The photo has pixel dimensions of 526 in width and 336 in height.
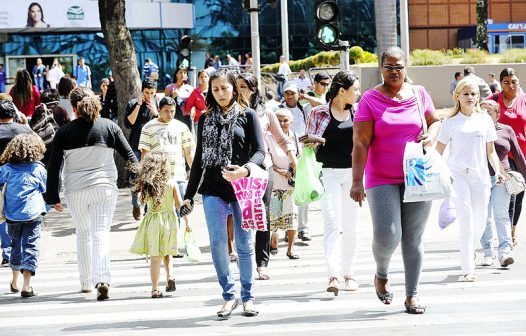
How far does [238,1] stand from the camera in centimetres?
5975

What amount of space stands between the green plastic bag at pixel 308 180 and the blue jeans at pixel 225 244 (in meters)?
1.84

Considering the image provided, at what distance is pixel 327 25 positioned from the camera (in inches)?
632

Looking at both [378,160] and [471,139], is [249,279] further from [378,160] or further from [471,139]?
[471,139]

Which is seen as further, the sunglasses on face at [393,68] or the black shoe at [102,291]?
the black shoe at [102,291]

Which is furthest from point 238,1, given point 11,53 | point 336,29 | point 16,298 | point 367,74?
point 16,298

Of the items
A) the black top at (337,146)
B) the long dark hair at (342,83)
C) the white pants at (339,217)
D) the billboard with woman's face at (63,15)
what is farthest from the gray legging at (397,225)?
the billboard with woman's face at (63,15)

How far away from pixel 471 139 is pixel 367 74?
22637 millimetres

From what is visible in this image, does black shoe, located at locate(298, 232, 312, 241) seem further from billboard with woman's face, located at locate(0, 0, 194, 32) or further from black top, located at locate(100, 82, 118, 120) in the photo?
billboard with woman's face, located at locate(0, 0, 194, 32)

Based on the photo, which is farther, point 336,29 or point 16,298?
point 336,29

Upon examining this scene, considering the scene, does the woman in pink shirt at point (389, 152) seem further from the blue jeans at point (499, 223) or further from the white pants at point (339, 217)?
the blue jeans at point (499, 223)

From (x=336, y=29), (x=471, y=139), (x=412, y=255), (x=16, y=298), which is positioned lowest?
(x=16, y=298)

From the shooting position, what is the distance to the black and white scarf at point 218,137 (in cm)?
857

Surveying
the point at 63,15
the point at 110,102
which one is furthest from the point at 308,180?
the point at 63,15

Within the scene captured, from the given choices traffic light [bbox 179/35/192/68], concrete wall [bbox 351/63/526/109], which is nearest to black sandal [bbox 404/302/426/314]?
traffic light [bbox 179/35/192/68]
